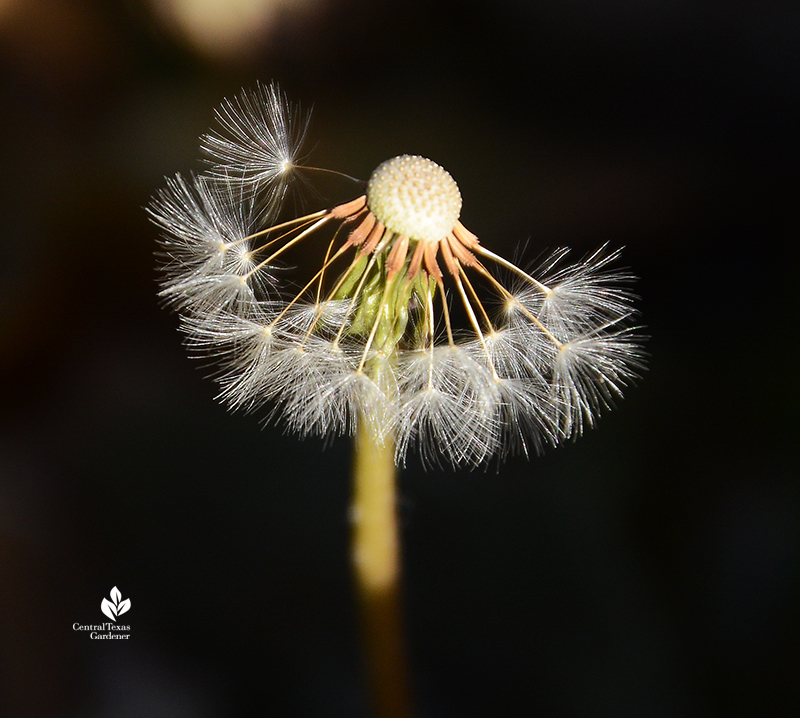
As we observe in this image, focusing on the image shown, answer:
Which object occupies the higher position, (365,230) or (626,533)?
(365,230)

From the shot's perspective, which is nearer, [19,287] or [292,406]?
[292,406]

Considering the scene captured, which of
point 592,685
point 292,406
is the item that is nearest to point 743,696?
point 592,685

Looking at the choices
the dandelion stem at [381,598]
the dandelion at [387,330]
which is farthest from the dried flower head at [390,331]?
the dandelion stem at [381,598]

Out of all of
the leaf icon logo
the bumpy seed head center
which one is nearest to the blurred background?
the leaf icon logo

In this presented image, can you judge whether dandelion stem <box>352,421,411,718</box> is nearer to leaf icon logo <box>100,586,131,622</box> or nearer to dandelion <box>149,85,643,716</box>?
dandelion <box>149,85,643,716</box>

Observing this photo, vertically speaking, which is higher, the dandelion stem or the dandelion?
the dandelion

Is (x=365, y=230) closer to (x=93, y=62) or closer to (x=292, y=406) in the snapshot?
(x=292, y=406)

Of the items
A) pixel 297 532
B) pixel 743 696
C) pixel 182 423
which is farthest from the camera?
pixel 182 423
